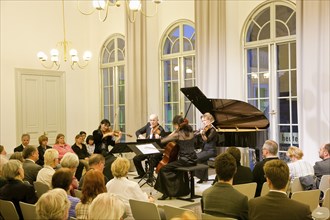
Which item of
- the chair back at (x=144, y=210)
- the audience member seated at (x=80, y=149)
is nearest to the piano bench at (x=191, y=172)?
the chair back at (x=144, y=210)

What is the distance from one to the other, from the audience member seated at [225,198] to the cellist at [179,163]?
2.72 metres

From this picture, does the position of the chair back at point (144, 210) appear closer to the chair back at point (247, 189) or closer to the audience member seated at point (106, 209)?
the audience member seated at point (106, 209)

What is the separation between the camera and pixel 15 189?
12.8ft

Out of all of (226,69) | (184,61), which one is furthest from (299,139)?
(184,61)

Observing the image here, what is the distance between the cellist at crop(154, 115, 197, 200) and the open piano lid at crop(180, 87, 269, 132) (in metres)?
1.29

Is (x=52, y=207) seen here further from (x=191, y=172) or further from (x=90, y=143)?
(x=90, y=143)

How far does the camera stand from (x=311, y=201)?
Answer: 390 cm

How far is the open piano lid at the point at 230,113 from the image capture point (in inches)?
288

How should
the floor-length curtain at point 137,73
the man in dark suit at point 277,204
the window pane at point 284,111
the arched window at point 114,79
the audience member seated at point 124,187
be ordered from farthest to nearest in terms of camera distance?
the arched window at point 114,79
the floor-length curtain at point 137,73
the window pane at point 284,111
the audience member seated at point 124,187
the man in dark suit at point 277,204

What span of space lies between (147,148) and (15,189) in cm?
287

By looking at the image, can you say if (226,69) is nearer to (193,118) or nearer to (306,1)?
(193,118)

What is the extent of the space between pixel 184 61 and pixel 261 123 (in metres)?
3.37

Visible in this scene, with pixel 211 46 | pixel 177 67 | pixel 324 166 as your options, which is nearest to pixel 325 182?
pixel 324 166

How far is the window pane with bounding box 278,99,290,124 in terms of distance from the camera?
8.08 m
